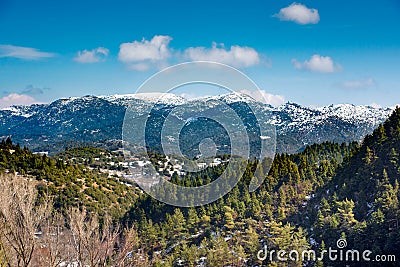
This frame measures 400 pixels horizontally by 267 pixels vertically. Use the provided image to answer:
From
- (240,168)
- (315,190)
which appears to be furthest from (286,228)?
(240,168)

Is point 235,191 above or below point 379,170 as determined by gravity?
below

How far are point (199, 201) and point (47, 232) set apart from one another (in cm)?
3223

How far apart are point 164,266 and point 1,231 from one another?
54.9 ft

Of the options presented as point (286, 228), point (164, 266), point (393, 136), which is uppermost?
point (393, 136)

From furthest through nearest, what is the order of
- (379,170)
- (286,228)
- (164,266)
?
(379,170)
(286,228)
(164,266)

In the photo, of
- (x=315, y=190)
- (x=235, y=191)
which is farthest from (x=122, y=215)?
(x=315, y=190)

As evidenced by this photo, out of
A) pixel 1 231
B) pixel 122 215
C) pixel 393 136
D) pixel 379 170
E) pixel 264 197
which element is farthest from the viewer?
pixel 122 215

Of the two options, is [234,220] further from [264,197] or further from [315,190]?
[315,190]

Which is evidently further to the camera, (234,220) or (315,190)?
(315,190)

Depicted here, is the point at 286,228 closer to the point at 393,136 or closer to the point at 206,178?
the point at 393,136

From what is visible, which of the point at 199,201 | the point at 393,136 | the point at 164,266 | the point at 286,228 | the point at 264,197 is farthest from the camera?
the point at 199,201

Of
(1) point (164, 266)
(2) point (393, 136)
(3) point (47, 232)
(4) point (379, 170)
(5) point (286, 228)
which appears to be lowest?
(1) point (164, 266)

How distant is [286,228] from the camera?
38.6 meters

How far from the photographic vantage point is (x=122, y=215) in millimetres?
62562
